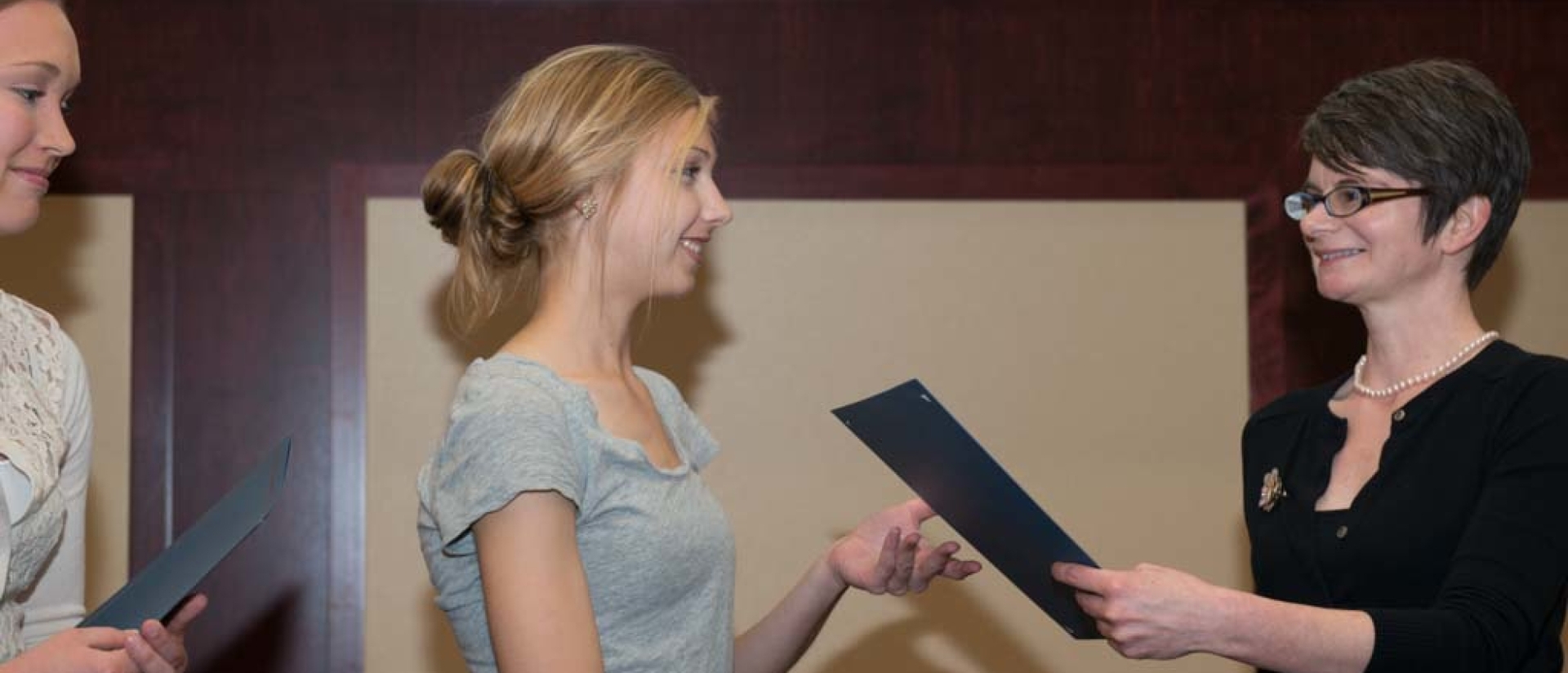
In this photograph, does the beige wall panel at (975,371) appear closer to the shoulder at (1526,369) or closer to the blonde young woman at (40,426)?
the blonde young woman at (40,426)

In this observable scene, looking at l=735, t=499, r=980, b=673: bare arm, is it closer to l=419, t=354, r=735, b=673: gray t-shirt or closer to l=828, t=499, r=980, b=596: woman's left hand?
l=828, t=499, r=980, b=596: woman's left hand

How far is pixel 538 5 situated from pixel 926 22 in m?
0.77

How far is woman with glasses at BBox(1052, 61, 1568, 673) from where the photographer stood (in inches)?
74.0

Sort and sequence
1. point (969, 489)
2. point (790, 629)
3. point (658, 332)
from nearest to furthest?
1. point (969, 489)
2. point (790, 629)
3. point (658, 332)

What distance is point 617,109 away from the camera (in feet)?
6.60

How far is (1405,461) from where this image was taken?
6.74 ft

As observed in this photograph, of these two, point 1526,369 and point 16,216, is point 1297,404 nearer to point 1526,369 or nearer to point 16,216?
point 1526,369

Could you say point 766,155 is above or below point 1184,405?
above

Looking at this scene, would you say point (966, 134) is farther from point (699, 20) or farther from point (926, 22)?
point (699, 20)

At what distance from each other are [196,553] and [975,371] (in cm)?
187

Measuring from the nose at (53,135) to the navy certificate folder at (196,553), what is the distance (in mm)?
516

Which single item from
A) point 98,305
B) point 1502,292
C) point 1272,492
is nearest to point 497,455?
point 1272,492

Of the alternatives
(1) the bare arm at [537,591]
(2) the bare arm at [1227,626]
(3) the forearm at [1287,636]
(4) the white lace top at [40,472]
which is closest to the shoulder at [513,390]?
(1) the bare arm at [537,591]

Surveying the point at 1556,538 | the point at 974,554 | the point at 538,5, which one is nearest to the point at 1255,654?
the point at 1556,538
